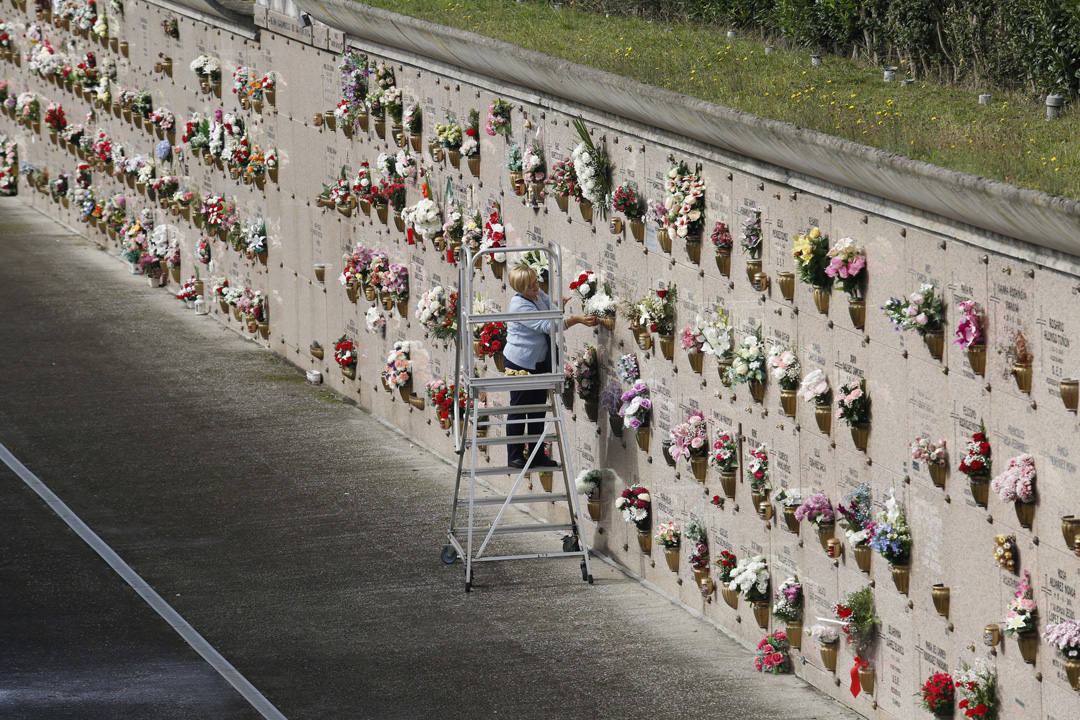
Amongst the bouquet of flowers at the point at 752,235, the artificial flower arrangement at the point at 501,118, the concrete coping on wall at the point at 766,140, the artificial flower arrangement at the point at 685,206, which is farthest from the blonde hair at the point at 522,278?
the bouquet of flowers at the point at 752,235

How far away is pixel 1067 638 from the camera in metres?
6.75

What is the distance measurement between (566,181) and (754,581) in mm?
2660

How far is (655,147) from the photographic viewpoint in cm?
945

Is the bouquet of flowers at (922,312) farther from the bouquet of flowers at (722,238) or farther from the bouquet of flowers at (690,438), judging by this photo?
the bouquet of flowers at (690,438)

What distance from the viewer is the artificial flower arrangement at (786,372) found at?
Result: 27.6 ft

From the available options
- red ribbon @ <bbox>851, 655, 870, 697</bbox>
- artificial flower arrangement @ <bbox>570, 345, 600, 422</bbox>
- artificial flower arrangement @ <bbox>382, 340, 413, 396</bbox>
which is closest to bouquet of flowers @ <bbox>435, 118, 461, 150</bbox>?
artificial flower arrangement @ <bbox>382, 340, 413, 396</bbox>

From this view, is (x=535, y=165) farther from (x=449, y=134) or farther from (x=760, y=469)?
(x=760, y=469)

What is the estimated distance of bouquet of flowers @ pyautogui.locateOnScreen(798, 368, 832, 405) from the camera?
8.16m

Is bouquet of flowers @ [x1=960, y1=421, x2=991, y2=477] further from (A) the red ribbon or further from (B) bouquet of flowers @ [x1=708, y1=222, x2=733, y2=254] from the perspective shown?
(B) bouquet of flowers @ [x1=708, y1=222, x2=733, y2=254]

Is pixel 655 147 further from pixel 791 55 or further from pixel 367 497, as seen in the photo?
pixel 367 497

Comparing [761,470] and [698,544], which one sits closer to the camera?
[761,470]

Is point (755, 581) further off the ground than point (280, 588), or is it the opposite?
point (755, 581)

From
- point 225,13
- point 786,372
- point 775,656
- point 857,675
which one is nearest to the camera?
point 857,675

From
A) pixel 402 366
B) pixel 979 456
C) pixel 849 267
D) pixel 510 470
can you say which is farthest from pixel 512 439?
pixel 979 456
